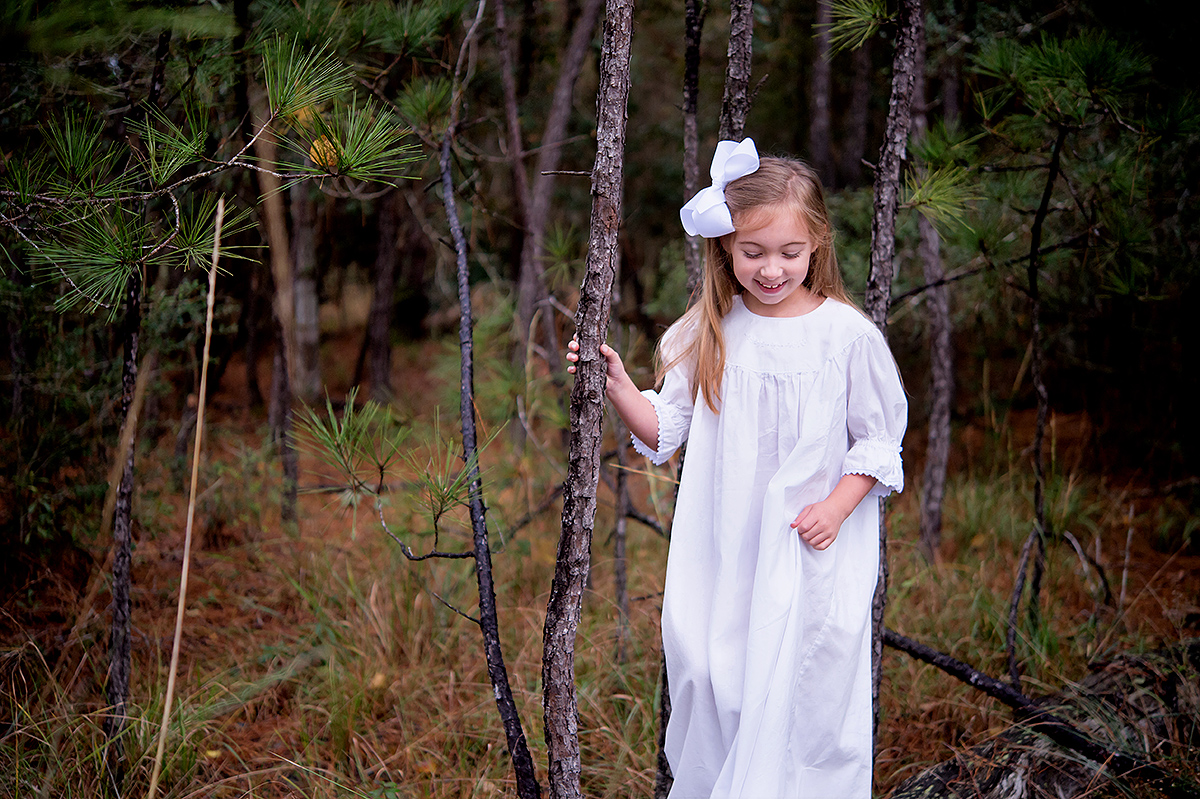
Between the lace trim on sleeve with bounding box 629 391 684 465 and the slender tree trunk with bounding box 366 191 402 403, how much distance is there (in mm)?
4261

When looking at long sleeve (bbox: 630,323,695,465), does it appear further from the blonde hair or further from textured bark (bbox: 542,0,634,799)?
textured bark (bbox: 542,0,634,799)

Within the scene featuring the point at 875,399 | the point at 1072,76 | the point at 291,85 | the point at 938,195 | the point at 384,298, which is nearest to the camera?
the point at 291,85

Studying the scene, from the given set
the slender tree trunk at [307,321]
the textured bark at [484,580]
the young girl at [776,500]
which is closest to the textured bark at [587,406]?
the textured bark at [484,580]

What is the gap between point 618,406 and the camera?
1667 mm

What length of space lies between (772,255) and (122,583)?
1.70 metres

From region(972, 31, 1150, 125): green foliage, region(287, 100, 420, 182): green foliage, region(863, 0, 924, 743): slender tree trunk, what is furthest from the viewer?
region(972, 31, 1150, 125): green foliage

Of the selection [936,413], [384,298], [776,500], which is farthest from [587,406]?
[384,298]

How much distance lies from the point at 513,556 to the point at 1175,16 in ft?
12.2

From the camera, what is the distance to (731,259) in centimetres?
172

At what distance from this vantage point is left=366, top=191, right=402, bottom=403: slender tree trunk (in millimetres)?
5723

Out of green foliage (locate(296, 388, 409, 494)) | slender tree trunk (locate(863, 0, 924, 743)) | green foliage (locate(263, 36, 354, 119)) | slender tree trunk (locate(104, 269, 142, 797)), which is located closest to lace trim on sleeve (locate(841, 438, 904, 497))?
slender tree trunk (locate(863, 0, 924, 743))

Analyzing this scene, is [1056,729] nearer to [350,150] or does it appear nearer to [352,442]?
[352,442]

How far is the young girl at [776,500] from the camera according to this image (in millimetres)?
1578

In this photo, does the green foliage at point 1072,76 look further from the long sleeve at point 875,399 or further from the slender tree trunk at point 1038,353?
the long sleeve at point 875,399
